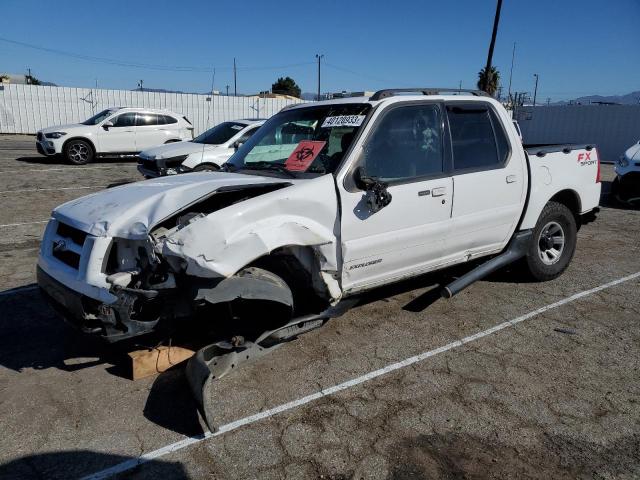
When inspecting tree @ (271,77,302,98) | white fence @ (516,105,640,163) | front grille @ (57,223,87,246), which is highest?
tree @ (271,77,302,98)

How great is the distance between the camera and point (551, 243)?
547cm

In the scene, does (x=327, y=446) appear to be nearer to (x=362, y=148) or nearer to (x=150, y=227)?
(x=150, y=227)

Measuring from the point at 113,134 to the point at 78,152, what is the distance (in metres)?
1.21

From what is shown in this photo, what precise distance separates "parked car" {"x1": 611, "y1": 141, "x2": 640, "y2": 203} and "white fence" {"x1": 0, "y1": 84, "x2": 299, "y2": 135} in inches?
815

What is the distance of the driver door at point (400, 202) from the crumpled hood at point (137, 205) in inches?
26.8

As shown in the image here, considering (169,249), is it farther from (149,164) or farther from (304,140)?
(149,164)

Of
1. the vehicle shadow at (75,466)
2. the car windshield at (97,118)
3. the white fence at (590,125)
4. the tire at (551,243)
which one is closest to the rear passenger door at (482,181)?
the tire at (551,243)

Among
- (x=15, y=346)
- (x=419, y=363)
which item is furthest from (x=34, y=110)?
(x=419, y=363)

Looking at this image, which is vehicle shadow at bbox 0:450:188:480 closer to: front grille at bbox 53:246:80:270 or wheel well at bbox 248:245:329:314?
front grille at bbox 53:246:80:270

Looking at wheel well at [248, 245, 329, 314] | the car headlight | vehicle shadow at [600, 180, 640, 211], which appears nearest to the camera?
wheel well at [248, 245, 329, 314]

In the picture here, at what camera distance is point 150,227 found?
10.2ft

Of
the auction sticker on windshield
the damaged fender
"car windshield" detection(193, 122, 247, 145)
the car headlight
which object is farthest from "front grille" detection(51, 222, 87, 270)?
the car headlight

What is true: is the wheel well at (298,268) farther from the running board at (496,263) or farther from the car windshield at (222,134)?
the car windshield at (222,134)

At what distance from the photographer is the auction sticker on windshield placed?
3.97m
